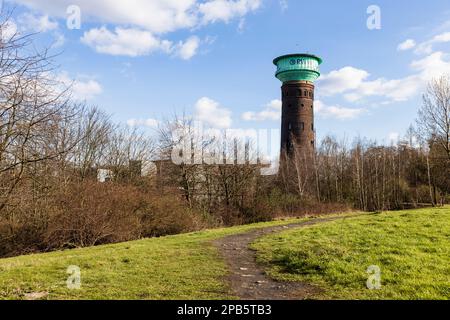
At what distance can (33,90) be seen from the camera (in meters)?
11.2

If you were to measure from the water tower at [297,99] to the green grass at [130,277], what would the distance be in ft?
130

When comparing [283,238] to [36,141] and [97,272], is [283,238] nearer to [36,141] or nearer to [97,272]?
[97,272]

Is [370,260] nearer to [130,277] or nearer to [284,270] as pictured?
[284,270]

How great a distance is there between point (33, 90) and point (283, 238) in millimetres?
9894

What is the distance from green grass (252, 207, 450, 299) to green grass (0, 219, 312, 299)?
1.77 metres

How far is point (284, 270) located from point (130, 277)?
373cm

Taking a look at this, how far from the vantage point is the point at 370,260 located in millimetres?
9234

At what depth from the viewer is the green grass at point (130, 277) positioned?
24.4 feet

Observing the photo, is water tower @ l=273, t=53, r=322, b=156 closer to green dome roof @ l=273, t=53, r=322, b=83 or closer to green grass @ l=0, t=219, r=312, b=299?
green dome roof @ l=273, t=53, r=322, b=83

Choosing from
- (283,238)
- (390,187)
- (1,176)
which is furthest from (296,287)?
(390,187)

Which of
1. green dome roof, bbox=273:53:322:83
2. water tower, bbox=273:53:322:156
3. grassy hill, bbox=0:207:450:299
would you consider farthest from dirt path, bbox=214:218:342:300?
green dome roof, bbox=273:53:322:83

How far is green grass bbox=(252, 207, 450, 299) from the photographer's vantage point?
720 centimetres

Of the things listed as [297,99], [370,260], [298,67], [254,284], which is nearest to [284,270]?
[254,284]

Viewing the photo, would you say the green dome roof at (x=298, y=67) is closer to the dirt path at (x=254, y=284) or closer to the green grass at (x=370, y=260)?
the green grass at (x=370, y=260)
